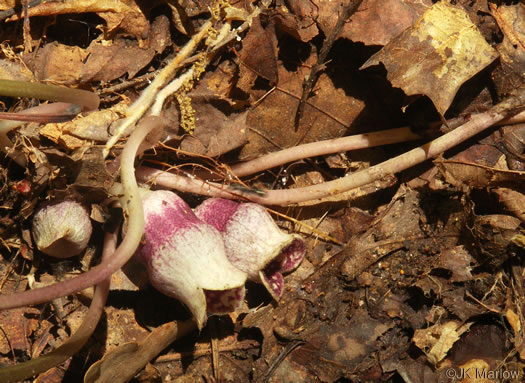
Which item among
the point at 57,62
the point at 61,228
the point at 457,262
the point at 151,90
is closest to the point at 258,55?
the point at 151,90

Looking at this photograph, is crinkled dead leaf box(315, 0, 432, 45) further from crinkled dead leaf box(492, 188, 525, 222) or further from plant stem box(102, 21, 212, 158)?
crinkled dead leaf box(492, 188, 525, 222)

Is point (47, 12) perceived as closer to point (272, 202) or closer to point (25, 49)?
point (25, 49)

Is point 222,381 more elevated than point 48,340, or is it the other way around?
point 48,340

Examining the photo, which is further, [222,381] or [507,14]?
[507,14]

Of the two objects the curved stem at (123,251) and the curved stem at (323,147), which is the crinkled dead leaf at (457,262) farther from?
the curved stem at (123,251)

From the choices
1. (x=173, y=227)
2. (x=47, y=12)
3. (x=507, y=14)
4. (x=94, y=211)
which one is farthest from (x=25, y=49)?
(x=507, y=14)

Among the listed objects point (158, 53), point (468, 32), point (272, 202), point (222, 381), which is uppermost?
point (468, 32)

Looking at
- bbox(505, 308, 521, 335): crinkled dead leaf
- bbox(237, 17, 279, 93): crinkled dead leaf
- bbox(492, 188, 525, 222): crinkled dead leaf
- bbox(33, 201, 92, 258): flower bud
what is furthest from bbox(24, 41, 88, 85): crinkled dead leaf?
bbox(505, 308, 521, 335): crinkled dead leaf
